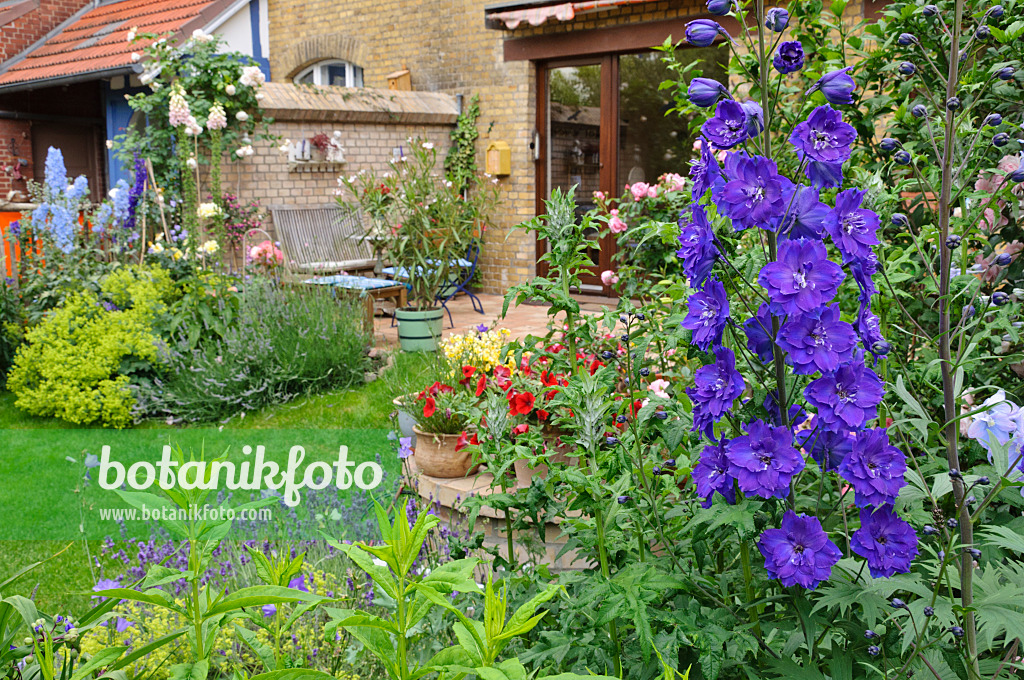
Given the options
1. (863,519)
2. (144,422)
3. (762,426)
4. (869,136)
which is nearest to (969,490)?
(863,519)

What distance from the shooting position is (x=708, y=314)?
1231mm

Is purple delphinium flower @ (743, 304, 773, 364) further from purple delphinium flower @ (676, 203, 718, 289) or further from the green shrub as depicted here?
the green shrub

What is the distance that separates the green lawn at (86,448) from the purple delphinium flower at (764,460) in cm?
292

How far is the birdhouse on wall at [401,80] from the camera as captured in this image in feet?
34.9

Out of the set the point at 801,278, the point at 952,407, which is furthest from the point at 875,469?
the point at 801,278

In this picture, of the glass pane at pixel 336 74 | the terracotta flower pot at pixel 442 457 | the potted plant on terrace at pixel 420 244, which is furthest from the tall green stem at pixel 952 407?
the glass pane at pixel 336 74

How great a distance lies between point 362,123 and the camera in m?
9.54

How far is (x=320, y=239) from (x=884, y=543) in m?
8.26

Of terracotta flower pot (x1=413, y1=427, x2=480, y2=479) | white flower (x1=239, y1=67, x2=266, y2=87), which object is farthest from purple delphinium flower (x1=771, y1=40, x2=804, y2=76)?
white flower (x1=239, y1=67, x2=266, y2=87)

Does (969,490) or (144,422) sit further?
(144,422)

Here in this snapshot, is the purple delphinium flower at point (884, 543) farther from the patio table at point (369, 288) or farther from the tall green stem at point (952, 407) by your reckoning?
the patio table at point (369, 288)

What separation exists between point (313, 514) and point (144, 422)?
8.04ft

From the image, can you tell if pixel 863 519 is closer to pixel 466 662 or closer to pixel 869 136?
pixel 466 662

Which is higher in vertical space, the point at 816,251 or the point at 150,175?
the point at 150,175
